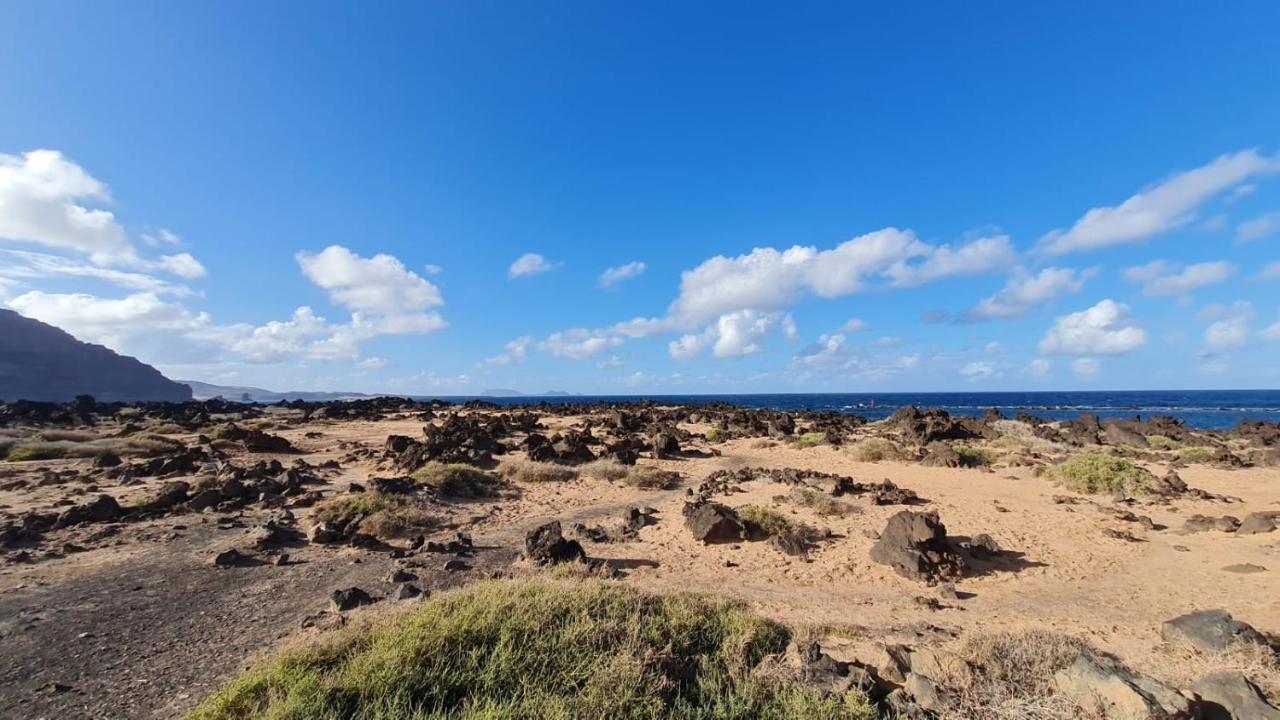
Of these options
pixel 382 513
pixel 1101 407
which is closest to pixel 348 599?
pixel 382 513

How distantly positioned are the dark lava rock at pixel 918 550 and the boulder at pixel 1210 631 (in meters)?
3.08

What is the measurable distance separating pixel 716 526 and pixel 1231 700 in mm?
7923

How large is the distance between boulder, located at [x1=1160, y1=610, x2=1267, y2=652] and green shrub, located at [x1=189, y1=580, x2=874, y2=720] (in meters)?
5.21

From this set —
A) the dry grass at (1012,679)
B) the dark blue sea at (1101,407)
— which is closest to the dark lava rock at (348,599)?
the dry grass at (1012,679)

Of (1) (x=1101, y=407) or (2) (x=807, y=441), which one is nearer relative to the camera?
(2) (x=807, y=441)

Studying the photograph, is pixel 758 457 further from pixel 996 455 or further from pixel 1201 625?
pixel 1201 625

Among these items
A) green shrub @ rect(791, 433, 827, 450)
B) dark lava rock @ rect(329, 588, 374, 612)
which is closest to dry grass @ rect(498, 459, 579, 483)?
dark lava rock @ rect(329, 588, 374, 612)

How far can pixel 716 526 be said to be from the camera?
38.5 ft

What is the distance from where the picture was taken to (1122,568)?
10188mm

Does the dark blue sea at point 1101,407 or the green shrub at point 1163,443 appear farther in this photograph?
the dark blue sea at point 1101,407

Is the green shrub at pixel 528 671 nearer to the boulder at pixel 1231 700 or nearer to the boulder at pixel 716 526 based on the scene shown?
the boulder at pixel 1231 700

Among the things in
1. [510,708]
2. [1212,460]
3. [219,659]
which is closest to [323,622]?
[219,659]

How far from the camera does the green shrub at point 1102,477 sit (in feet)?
52.5

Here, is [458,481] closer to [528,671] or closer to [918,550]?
[528,671]
